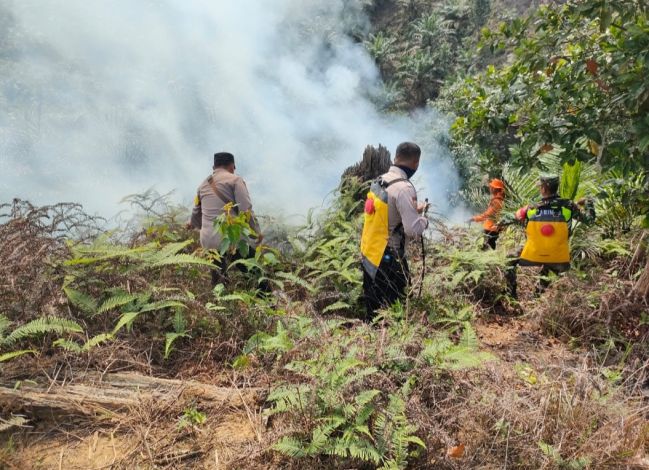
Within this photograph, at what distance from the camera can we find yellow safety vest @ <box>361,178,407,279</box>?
3.56 m

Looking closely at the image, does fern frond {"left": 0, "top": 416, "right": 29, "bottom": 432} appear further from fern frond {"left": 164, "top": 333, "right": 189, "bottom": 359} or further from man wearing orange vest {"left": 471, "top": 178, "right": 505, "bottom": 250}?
man wearing orange vest {"left": 471, "top": 178, "right": 505, "bottom": 250}

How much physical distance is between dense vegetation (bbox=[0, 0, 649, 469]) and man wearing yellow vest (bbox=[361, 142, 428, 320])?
301mm

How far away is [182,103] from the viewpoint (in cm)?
1370

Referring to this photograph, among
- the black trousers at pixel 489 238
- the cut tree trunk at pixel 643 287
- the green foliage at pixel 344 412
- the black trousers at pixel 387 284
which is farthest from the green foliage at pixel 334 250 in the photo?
the cut tree trunk at pixel 643 287

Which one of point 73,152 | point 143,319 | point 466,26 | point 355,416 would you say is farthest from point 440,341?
point 466,26

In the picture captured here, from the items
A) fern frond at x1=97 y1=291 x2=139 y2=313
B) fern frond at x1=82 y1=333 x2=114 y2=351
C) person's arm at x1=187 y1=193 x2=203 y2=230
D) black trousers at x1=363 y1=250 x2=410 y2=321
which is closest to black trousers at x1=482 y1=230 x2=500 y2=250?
black trousers at x1=363 y1=250 x2=410 y2=321

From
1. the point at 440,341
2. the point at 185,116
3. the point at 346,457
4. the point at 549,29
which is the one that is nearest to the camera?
the point at 346,457

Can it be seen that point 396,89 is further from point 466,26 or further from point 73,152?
point 73,152

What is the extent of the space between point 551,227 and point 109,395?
3637 mm

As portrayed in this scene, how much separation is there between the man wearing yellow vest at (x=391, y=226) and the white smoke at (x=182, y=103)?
606cm

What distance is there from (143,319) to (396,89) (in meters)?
14.6

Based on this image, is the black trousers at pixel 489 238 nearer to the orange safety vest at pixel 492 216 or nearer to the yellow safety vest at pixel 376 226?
the orange safety vest at pixel 492 216

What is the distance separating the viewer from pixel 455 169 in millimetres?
13391

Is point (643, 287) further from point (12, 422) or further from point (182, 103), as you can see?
point (182, 103)
